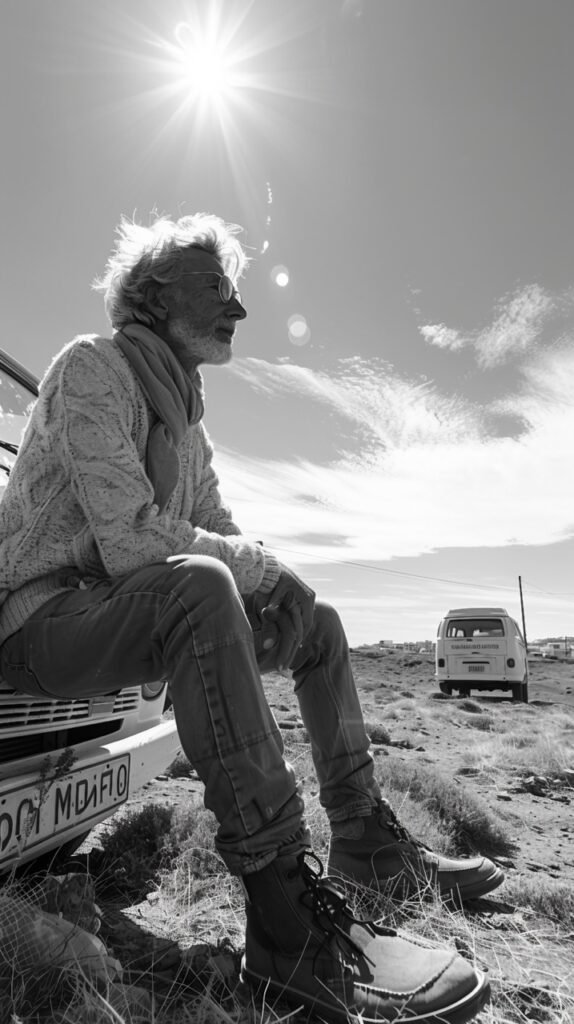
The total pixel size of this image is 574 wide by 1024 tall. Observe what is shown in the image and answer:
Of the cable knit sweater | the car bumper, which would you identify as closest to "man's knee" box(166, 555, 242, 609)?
the cable knit sweater

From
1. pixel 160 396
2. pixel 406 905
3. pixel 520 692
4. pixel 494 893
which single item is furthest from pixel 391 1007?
pixel 520 692

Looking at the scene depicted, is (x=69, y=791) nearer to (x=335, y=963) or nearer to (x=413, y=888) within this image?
(x=335, y=963)

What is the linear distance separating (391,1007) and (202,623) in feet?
2.74

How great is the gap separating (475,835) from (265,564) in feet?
6.47

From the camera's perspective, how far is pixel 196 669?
4.78 feet

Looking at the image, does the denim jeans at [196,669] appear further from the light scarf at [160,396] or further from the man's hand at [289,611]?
the light scarf at [160,396]

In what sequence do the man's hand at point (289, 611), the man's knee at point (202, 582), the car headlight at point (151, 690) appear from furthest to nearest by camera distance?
1. the car headlight at point (151, 690)
2. the man's hand at point (289, 611)
3. the man's knee at point (202, 582)

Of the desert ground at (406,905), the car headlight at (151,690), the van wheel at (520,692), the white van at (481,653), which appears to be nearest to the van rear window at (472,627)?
the white van at (481,653)

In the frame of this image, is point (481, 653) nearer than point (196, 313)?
No

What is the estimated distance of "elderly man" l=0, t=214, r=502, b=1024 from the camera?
137 centimetres

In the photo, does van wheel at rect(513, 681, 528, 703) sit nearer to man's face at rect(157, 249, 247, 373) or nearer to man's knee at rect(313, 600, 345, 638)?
man's knee at rect(313, 600, 345, 638)

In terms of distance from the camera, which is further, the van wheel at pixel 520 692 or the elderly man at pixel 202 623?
the van wheel at pixel 520 692

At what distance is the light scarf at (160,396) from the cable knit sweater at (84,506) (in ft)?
0.24

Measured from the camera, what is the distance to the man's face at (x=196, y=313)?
2.22m
